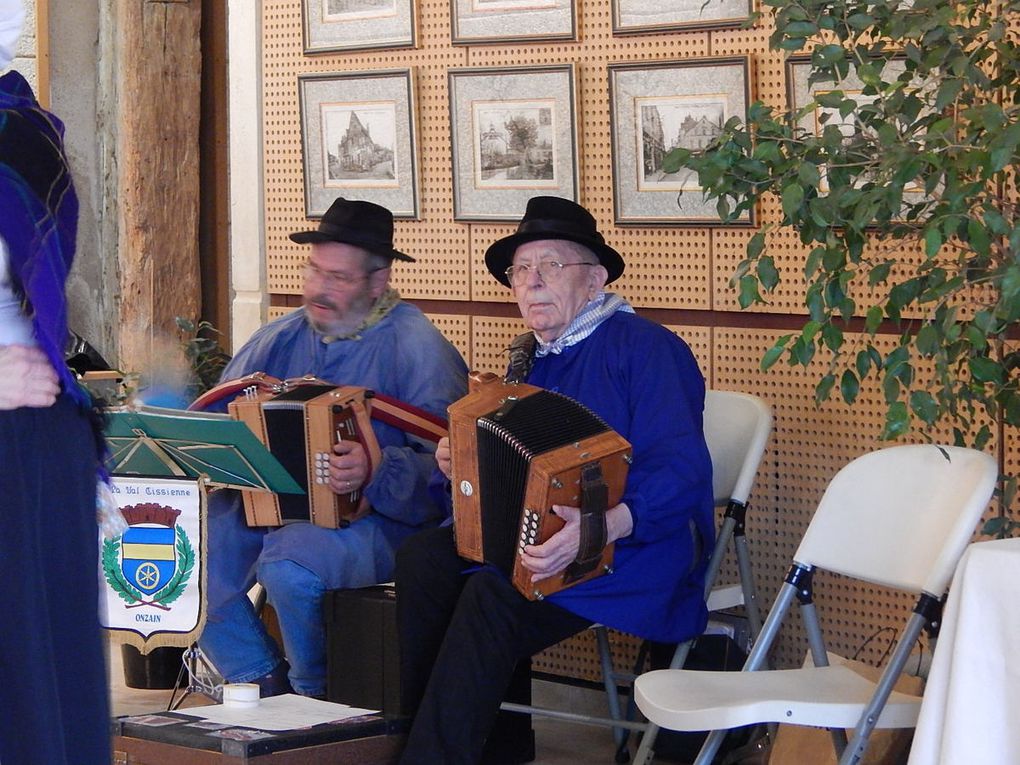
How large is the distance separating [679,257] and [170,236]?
261 cm

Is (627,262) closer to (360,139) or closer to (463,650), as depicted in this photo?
(360,139)

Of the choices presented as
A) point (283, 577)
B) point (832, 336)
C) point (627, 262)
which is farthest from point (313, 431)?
point (832, 336)

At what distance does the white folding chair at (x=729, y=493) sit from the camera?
13.6 feet

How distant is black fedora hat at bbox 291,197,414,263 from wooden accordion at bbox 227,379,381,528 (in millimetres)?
485

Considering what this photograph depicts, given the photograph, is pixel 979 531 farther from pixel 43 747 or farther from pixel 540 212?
pixel 43 747

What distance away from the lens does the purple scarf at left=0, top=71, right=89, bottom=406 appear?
2.53 m

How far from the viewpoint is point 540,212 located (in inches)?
170

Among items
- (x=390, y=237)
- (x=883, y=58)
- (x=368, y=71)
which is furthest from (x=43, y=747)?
(x=368, y=71)

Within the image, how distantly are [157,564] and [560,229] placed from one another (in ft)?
4.92

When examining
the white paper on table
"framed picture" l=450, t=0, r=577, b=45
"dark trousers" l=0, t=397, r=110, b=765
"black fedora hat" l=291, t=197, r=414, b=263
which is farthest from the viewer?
"framed picture" l=450, t=0, r=577, b=45

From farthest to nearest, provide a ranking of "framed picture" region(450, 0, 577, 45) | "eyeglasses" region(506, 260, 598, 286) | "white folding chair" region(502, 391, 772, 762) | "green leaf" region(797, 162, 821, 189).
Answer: "framed picture" region(450, 0, 577, 45) < "eyeglasses" region(506, 260, 598, 286) < "white folding chair" region(502, 391, 772, 762) < "green leaf" region(797, 162, 821, 189)

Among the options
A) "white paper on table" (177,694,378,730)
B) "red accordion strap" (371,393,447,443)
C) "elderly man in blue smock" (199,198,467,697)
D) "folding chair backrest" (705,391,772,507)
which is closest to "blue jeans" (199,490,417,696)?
"elderly man in blue smock" (199,198,467,697)

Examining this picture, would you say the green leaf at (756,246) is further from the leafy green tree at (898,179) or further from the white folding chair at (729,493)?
the white folding chair at (729,493)

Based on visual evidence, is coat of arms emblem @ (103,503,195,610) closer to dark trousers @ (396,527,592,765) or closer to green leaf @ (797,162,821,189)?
dark trousers @ (396,527,592,765)
